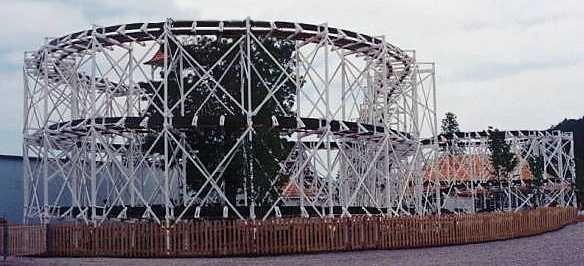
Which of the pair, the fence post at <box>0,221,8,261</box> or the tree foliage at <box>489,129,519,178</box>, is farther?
the tree foliage at <box>489,129,519,178</box>

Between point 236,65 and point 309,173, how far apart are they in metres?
18.0

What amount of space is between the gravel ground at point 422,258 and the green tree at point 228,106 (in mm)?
7113

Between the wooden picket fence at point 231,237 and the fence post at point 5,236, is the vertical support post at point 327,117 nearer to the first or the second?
the wooden picket fence at point 231,237

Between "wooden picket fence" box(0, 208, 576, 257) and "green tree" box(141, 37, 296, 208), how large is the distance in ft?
16.2

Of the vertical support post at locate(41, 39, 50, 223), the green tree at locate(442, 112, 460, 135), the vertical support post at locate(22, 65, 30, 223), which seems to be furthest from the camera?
the green tree at locate(442, 112, 460, 135)

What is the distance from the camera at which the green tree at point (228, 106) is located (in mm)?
32312

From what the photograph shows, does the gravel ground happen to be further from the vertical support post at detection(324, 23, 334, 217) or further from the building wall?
the building wall

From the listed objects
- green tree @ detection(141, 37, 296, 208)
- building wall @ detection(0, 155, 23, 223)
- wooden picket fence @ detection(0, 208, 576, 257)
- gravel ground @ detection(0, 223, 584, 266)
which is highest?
green tree @ detection(141, 37, 296, 208)

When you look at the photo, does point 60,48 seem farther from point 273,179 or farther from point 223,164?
point 273,179

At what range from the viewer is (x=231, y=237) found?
26.7 m

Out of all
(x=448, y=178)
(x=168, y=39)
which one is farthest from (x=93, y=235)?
(x=448, y=178)

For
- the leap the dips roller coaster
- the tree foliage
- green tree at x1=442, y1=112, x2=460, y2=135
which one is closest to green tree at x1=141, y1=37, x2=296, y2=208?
the leap the dips roller coaster

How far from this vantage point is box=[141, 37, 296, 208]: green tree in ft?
106

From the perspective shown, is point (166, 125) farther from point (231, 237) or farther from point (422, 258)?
point (422, 258)
